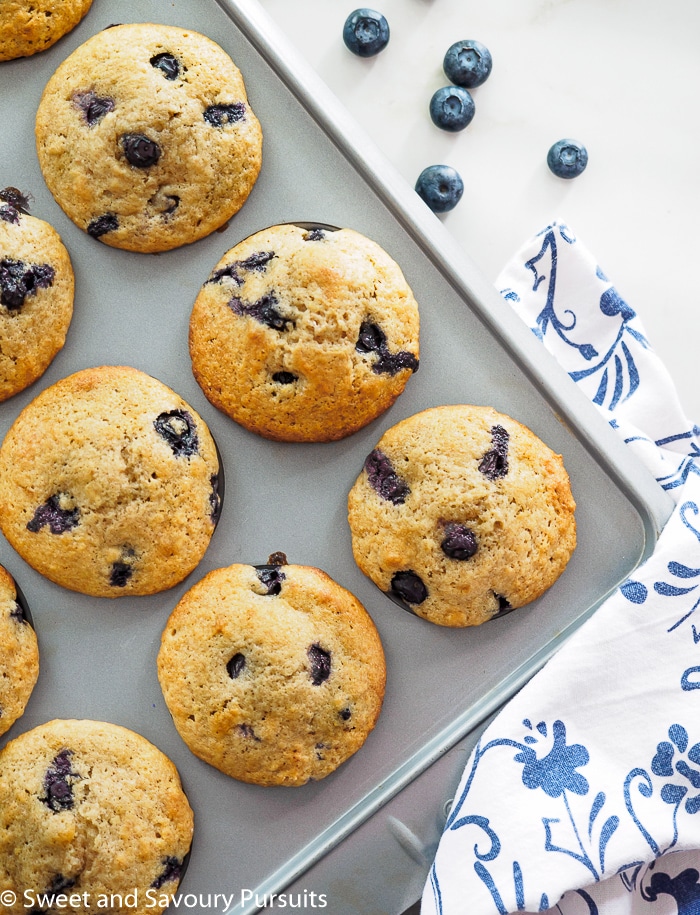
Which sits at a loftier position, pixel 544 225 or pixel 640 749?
pixel 544 225

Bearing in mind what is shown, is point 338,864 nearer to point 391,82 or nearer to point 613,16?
point 391,82

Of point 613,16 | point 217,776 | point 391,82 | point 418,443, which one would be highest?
point 613,16

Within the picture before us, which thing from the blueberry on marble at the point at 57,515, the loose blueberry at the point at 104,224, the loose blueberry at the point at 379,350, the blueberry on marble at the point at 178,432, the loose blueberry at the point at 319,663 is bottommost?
the blueberry on marble at the point at 57,515

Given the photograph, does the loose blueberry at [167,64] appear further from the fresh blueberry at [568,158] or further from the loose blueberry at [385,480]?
the fresh blueberry at [568,158]

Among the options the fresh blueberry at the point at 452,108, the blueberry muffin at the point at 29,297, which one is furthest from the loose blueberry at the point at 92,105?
the fresh blueberry at the point at 452,108

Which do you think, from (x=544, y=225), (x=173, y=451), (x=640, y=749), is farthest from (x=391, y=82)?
(x=640, y=749)

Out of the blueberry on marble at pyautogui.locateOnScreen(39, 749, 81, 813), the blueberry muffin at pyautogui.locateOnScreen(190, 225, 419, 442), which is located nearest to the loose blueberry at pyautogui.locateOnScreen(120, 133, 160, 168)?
the blueberry muffin at pyautogui.locateOnScreen(190, 225, 419, 442)
